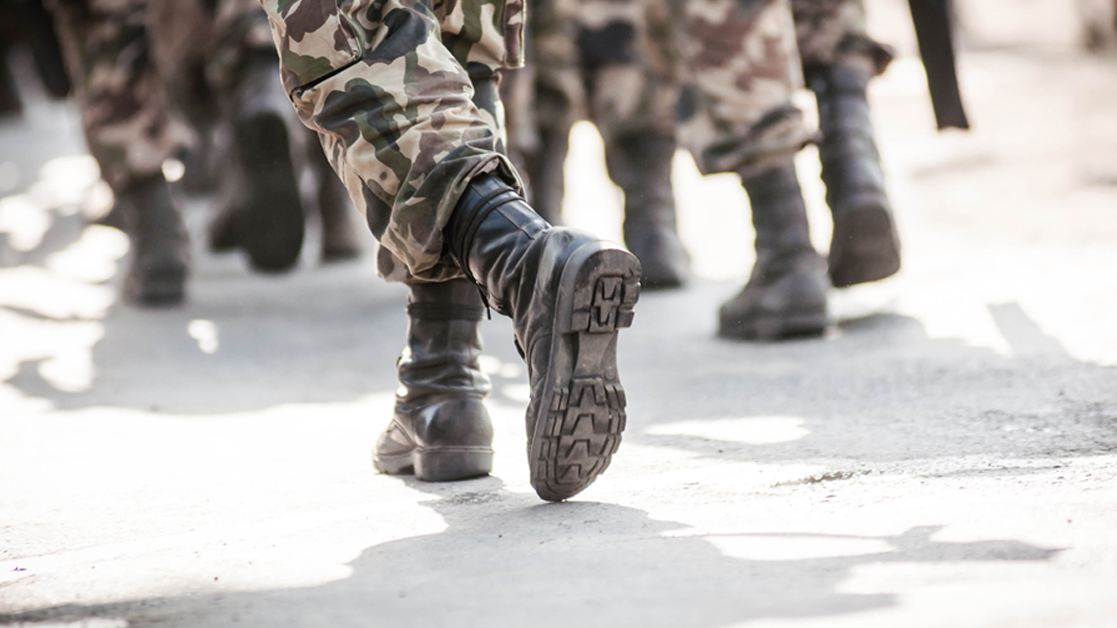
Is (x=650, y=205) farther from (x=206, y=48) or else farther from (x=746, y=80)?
(x=206, y=48)

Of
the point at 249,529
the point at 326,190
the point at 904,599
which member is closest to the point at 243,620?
the point at 249,529

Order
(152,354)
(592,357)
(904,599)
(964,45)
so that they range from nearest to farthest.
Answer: (904,599)
(592,357)
(152,354)
(964,45)

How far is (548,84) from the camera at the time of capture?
3107mm

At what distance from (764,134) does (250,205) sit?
4.34 feet

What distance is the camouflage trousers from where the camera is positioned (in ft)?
7.06

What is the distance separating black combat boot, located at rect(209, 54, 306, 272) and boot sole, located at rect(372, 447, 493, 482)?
4.97 ft

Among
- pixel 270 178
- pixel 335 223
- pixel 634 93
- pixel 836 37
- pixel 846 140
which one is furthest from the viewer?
pixel 335 223

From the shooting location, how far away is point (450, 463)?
1359mm

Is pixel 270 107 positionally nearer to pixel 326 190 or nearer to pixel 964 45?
pixel 326 190

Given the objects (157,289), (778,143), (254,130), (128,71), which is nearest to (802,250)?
(778,143)

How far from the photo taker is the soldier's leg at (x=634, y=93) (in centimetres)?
289

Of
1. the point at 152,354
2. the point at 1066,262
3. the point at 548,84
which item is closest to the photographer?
the point at 152,354

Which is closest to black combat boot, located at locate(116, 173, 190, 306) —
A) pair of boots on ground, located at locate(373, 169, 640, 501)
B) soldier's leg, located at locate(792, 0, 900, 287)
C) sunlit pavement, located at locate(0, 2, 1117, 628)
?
sunlit pavement, located at locate(0, 2, 1117, 628)

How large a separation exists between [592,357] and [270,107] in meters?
1.87
